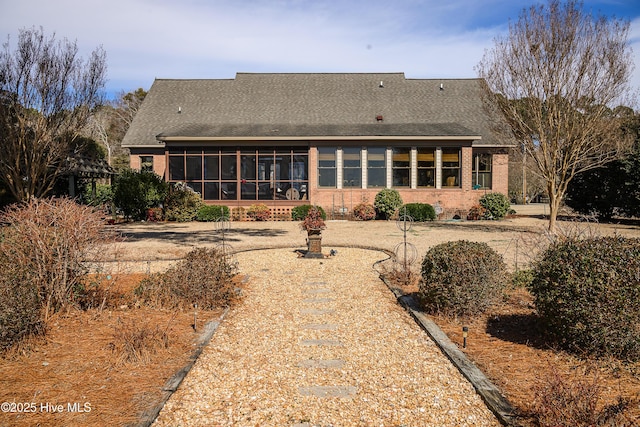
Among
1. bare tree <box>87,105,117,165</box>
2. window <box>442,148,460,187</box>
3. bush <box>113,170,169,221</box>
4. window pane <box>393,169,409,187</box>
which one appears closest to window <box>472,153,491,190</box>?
window <box>442,148,460,187</box>

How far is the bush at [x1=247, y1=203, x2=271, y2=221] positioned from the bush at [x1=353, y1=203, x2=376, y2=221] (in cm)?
451

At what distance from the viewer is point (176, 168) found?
85.0 feet

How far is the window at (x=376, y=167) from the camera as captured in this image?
82.9ft

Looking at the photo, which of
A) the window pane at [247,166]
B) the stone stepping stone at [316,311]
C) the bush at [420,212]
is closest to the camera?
the stone stepping stone at [316,311]

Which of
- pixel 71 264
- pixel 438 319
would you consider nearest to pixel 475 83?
pixel 438 319

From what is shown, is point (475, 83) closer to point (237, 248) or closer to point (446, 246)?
point (237, 248)

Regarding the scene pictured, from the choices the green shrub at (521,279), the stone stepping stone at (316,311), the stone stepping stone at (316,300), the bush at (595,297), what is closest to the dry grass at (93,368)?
the stone stepping stone at (316,311)

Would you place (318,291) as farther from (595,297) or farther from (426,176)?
(426,176)

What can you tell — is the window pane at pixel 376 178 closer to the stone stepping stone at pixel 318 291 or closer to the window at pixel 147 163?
the window at pixel 147 163

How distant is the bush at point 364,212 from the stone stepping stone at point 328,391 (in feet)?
63.9

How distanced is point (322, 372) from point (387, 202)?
64.0 feet

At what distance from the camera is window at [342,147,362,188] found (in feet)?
83.1

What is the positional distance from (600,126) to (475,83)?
49.0 ft

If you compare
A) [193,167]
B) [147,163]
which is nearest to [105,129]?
[147,163]
